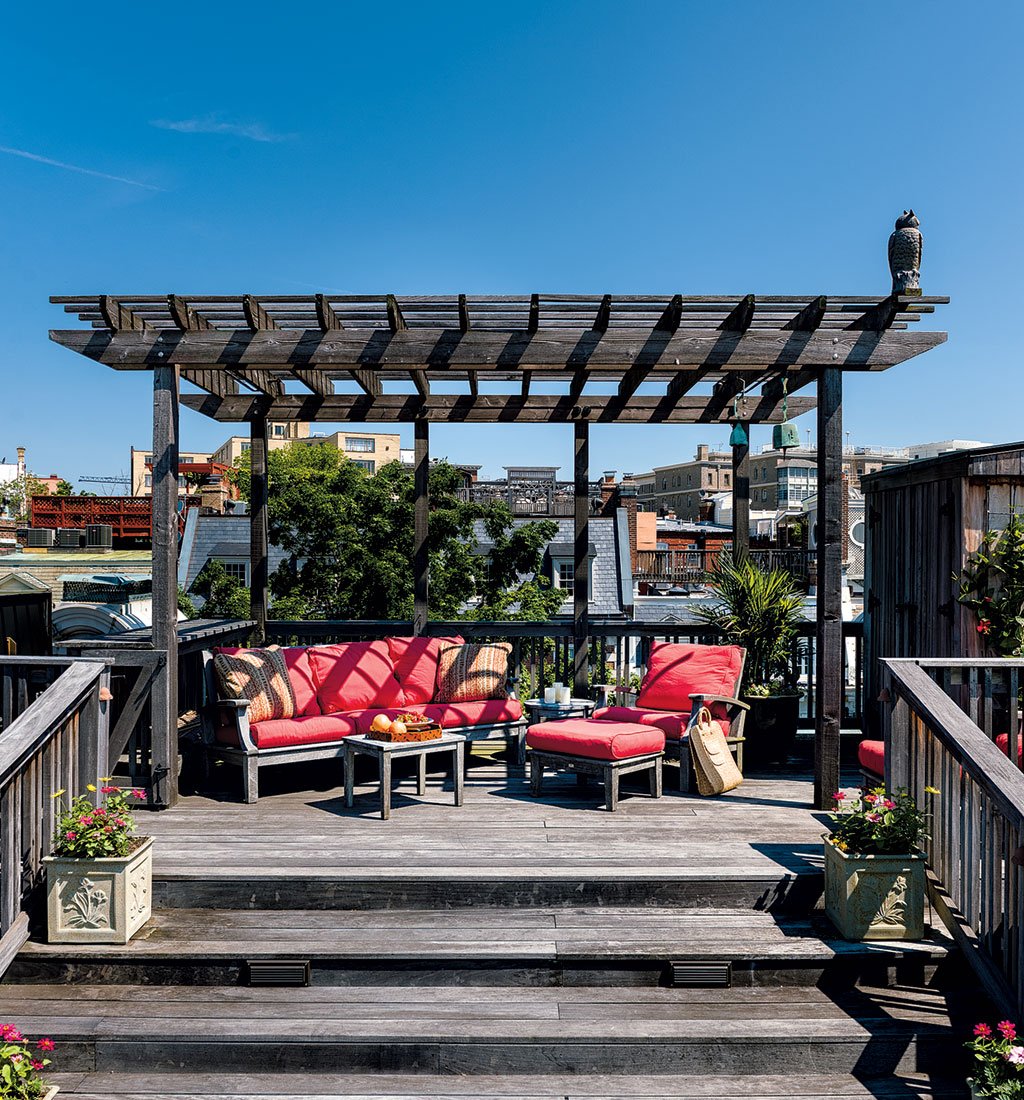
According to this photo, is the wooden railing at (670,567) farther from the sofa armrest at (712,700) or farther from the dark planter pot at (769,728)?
the sofa armrest at (712,700)

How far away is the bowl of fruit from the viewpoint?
17.7ft

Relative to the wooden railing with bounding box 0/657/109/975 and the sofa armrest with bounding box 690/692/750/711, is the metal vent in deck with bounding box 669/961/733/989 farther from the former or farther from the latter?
the wooden railing with bounding box 0/657/109/975

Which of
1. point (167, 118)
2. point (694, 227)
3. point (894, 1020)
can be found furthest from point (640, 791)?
point (167, 118)

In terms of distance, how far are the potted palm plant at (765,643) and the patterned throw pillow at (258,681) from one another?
10.3 ft

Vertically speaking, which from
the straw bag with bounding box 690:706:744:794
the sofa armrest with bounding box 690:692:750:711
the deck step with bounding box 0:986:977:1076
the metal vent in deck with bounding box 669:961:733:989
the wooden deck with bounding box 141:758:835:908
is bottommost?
the deck step with bounding box 0:986:977:1076

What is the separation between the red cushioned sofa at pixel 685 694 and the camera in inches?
235

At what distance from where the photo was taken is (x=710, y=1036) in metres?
3.26

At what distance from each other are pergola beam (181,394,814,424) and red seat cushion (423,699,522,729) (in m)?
2.59

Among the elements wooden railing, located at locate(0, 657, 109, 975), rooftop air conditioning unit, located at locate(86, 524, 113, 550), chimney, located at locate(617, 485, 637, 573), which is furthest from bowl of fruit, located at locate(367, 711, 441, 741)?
rooftop air conditioning unit, located at locate(86, 524, 113, 550)

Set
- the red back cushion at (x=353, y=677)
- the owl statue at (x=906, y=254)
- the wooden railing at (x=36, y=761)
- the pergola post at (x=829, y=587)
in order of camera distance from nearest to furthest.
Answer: the wooden railing at (x=36, y=761), the owl statue at (x=906, y=254), the pergola post at (x=829, y=587), the red back cushion at (x=353, y=677)

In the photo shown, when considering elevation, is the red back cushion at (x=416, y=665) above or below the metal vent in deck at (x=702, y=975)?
above

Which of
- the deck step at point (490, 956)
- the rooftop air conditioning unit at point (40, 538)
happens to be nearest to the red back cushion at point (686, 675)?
the deck step at point (490, 956)

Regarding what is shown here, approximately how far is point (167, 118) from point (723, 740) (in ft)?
47.6

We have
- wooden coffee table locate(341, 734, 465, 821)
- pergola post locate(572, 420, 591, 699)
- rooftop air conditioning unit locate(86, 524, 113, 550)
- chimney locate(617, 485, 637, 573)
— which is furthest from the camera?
rooftop air conditioning unit locate(86, 524, 113, 550)
